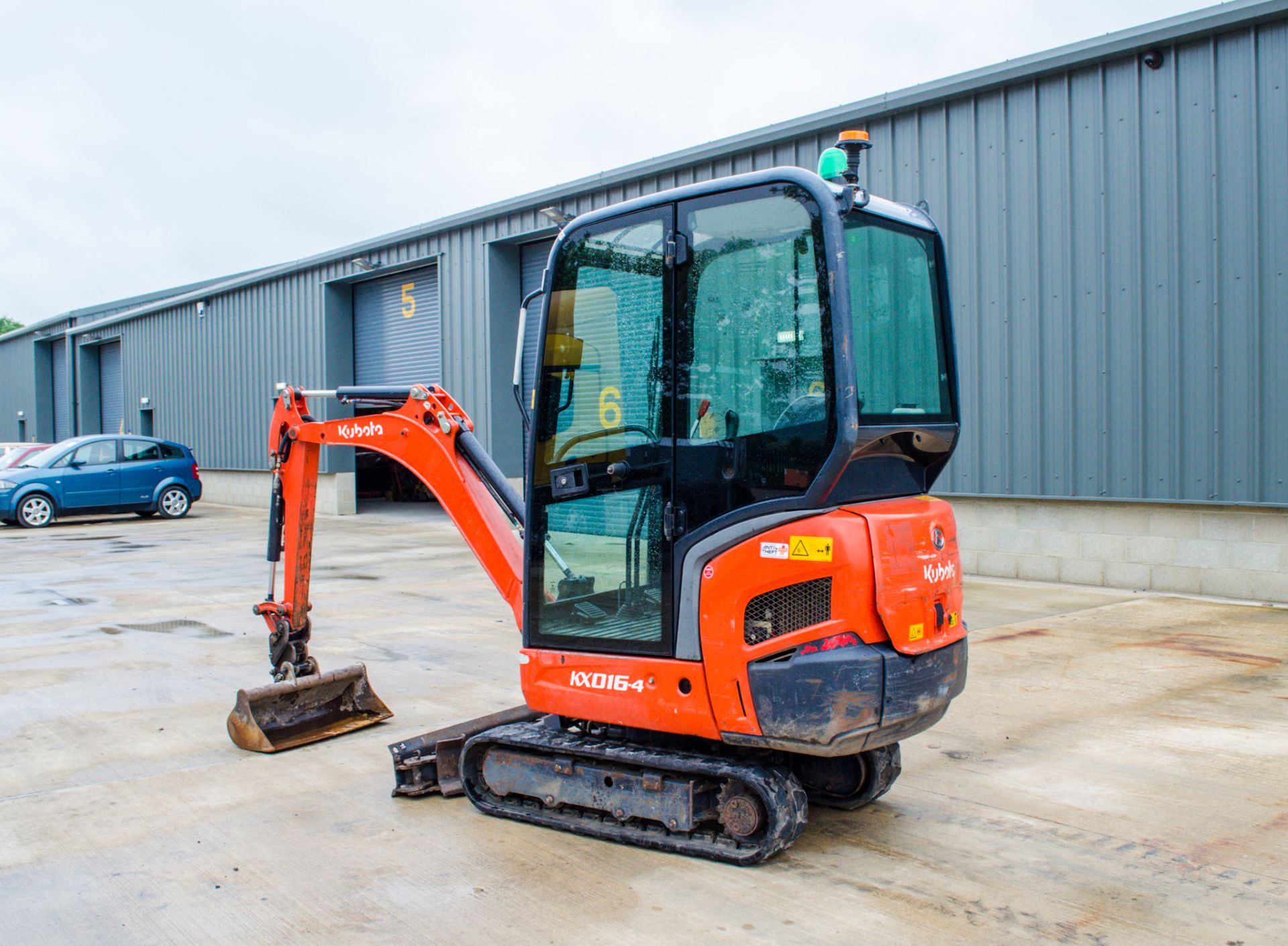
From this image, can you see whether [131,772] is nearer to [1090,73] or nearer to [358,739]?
[358,739]

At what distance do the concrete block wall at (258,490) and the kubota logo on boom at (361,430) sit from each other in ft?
55.3

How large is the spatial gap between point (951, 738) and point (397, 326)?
17396 mm

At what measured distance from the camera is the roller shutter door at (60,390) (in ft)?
118

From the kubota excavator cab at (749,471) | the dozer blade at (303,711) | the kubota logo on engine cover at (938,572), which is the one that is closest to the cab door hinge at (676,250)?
the kubota excavator cab at (749,471)

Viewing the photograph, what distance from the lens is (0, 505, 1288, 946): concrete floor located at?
3.47 meters

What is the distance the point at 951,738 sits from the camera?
5.55 metres

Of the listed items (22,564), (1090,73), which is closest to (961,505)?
(1090,73)

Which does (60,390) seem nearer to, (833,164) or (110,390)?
(110,390)

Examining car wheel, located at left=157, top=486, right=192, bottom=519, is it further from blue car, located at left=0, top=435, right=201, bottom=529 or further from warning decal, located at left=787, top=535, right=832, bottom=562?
warning decal, located at left=787, top=535, right=832, bottom=562

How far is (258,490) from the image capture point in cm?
2403

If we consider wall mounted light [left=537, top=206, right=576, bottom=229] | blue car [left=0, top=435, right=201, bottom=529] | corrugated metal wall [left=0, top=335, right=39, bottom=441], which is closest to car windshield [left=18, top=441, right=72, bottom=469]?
blue car [left=0, top=435, right=201, bottom=529]

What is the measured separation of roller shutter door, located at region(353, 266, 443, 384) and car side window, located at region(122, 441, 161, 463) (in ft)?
13.5

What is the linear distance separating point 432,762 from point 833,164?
9.80 ft

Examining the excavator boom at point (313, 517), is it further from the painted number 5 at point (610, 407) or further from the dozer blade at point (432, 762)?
the painted number 5 at point (610, 407)
